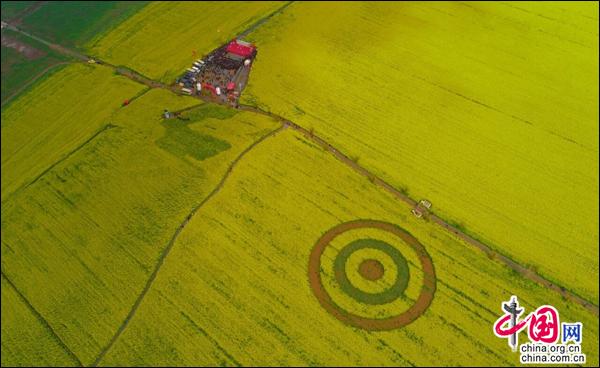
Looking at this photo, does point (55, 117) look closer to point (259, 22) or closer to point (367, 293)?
point (259, 22)

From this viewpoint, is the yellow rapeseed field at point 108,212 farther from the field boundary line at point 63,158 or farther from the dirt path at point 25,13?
the dirt path at point 25,13

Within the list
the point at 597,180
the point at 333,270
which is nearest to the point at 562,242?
the point at 597,180

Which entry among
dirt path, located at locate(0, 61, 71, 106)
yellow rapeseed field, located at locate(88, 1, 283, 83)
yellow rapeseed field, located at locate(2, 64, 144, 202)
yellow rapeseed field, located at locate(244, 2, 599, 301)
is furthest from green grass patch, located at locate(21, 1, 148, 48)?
yellow rapeseed field, located at locate(244, 2, 599, 301)

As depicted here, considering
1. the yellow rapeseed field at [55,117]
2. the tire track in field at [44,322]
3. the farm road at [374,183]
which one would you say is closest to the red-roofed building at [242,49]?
the farm road at [374,183]

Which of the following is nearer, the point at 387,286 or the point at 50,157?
the point at 387,286

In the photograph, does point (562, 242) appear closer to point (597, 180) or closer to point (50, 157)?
point (597, 180)

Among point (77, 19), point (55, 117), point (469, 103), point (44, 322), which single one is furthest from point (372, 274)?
point (77, 19)

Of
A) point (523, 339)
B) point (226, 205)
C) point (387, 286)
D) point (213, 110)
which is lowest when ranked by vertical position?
point (523, 339)
